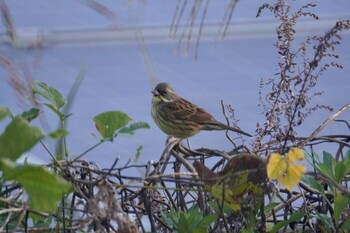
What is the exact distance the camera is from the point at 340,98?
4773 mm

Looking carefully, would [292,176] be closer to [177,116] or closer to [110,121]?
[110,121]

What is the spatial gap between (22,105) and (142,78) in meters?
3.70

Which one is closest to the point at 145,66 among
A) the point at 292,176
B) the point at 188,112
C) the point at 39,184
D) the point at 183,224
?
the point at 188,112

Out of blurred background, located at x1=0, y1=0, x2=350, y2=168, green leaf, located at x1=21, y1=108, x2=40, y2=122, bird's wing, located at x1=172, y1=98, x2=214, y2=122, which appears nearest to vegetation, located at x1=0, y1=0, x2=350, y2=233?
green leaf, located at x1=21, y1=108, x2=40, y2=122

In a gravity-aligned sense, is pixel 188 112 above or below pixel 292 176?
above

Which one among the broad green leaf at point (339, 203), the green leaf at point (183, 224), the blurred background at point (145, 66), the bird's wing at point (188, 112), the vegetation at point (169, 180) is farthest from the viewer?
the blurred background at point (145, 66)

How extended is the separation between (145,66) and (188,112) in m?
1.08

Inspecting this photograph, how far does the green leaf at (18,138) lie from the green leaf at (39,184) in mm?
36

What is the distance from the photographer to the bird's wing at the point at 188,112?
353 cm

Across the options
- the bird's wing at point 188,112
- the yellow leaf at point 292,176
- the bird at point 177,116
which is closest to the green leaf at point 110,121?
the yellow leaf at point 292,176

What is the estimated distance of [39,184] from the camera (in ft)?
3.63

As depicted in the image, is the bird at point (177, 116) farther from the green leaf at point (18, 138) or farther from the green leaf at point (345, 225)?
the green leaf at point (18, 138)

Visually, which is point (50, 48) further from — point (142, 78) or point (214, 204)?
point (214, 204)

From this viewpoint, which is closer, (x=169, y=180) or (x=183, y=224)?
(x=169, y=180)
